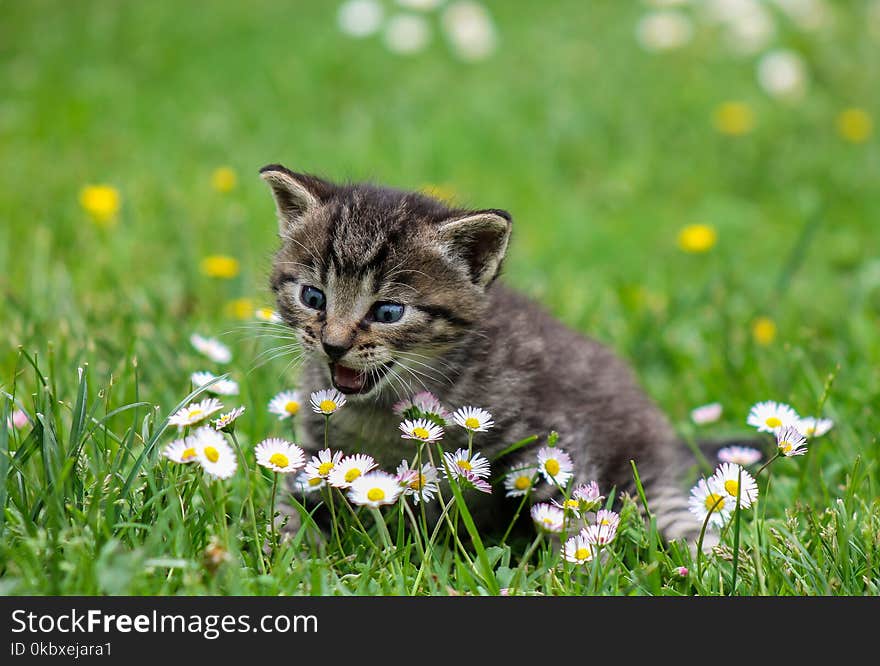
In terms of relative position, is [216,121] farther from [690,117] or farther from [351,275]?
[351,275]

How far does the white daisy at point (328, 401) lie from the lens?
3.31 m

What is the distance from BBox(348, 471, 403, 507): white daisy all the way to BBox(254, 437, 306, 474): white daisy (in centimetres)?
22

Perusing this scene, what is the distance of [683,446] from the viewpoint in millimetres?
4430

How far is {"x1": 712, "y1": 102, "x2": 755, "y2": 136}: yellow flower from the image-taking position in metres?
8.27

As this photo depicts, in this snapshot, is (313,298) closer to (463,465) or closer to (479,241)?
(479,241)

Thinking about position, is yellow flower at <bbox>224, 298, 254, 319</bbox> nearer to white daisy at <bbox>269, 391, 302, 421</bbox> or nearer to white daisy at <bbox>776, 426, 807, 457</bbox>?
white daisy at <bbox>269, 391, 302, 421</bbox>

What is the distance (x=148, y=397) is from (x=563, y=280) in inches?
116

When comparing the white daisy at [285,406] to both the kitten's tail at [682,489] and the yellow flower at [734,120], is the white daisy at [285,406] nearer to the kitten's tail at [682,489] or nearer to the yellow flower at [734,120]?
the kitten's tail at [682,489]

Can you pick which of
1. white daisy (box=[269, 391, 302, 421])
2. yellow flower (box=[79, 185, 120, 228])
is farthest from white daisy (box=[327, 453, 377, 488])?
yellow flower (box=[79, 185, 120, 228])

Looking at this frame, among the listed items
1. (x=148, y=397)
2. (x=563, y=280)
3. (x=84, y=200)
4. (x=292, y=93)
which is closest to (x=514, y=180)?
(x=563, y=280)

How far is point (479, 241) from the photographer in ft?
12.0

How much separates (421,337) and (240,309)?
2095mm

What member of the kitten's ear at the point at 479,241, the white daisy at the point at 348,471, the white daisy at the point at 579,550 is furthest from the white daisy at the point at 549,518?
the kitten's ear at the point at 479,241
